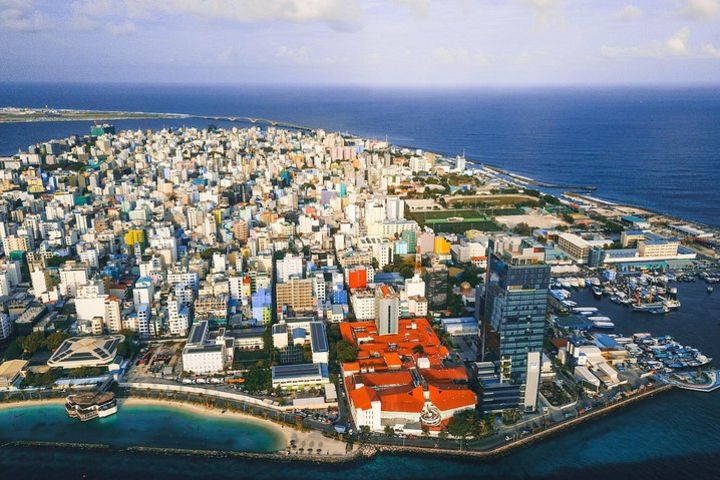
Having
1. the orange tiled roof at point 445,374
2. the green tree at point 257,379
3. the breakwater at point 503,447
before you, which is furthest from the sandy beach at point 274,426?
the orange tiled roof at point 445,374

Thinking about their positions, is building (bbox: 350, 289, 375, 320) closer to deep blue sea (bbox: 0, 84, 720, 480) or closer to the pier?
deep blue sea (bbox: 0, 84, 720, 480)

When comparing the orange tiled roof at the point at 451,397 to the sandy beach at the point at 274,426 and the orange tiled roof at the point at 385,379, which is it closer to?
the orange tiled roof at the point at 385,379

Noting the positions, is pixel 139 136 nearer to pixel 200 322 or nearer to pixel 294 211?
pixel 294 211

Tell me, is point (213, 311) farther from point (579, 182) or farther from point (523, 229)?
point (579, 182)

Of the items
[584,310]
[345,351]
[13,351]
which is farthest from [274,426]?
[584,310]

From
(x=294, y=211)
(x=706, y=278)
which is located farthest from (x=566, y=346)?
(x=294, y=211)

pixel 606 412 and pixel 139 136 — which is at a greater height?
pixel 139 136

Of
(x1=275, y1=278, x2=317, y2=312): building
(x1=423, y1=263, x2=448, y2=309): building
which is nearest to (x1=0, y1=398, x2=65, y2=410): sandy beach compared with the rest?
(x1=275, y1=278, x2=317, y2=312): building
